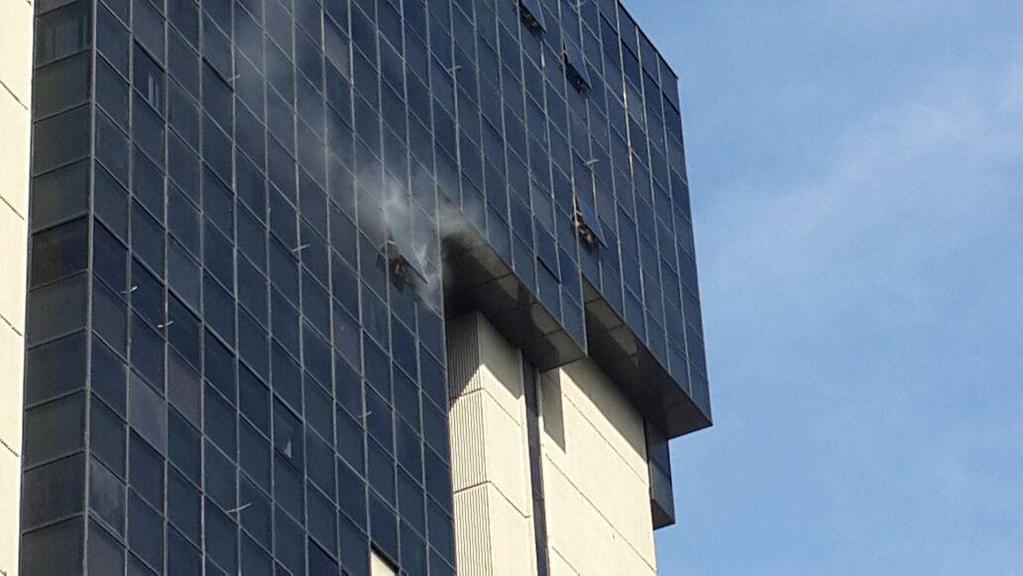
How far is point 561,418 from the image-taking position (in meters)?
79.0

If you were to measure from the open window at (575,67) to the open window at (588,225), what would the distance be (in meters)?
5.04

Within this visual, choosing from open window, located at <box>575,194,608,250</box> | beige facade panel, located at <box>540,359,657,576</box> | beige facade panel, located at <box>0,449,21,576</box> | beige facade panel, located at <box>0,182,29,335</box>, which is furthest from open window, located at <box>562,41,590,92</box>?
beige facade panel, located at <box>0,449,21,576</box>

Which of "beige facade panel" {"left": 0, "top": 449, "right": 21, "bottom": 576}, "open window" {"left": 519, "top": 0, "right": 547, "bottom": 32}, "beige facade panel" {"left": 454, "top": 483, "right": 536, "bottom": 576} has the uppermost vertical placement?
"open window" {"left": 519, "top": 0, "right": 547, "bottom": 32}

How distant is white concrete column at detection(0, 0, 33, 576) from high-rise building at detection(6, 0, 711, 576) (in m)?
0.08

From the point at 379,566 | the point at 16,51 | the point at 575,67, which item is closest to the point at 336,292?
the point at 379,566

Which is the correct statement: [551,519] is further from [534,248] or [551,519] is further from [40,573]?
[40,573]

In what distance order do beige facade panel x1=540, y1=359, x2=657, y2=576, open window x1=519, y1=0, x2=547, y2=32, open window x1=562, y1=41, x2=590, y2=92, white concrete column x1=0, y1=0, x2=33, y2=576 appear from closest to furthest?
white concrete column x1=0, y1=0, x2=33, y2=576, beige facade panel x1=540, y1=359, x2=657, y2=576, open window x1=519, y1=0, x2=547, y2=32, open window x1=562, y1=41, x2=590, y2=92

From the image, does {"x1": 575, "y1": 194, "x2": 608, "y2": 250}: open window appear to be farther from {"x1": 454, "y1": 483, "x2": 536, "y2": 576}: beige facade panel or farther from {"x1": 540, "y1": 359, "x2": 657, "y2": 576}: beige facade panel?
{"x1": 454, "y1": 483, "x2": 536, "y2": 576}: beige facade panel

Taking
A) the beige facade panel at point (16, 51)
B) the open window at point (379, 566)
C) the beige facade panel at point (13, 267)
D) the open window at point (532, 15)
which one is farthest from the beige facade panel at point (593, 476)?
the beige facade panel at point (13, 267)

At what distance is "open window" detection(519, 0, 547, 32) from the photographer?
82.1 m

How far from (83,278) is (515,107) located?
27.4 meters

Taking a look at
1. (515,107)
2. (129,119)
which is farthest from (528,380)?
(129,119)

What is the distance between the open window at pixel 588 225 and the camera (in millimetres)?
80312

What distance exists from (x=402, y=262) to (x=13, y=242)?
52.2 feet
